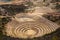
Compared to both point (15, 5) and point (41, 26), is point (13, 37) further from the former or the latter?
point (15, 5)

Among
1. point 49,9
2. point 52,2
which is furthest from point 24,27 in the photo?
point 52,2

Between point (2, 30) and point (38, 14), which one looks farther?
point (38, 14)

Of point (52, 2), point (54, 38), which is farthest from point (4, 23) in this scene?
point (52, 2)

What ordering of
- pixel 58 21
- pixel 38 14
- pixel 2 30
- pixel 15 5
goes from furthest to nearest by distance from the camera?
pixel 15 5
pixel 38 14
pixel 58 21
pixel 2 30

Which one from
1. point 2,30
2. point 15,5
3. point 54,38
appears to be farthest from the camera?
point 15,5

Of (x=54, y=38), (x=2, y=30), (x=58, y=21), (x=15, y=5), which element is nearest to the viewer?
(x=54, y=38)

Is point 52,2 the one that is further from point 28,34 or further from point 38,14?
point 28,34

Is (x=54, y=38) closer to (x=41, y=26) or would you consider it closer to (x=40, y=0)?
(x=41, y=26)

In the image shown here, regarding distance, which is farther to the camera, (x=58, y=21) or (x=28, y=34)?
(x=58, y=21)

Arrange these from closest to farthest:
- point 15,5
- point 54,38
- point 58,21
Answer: point 54,38 → point 58,21 → point 15,5
